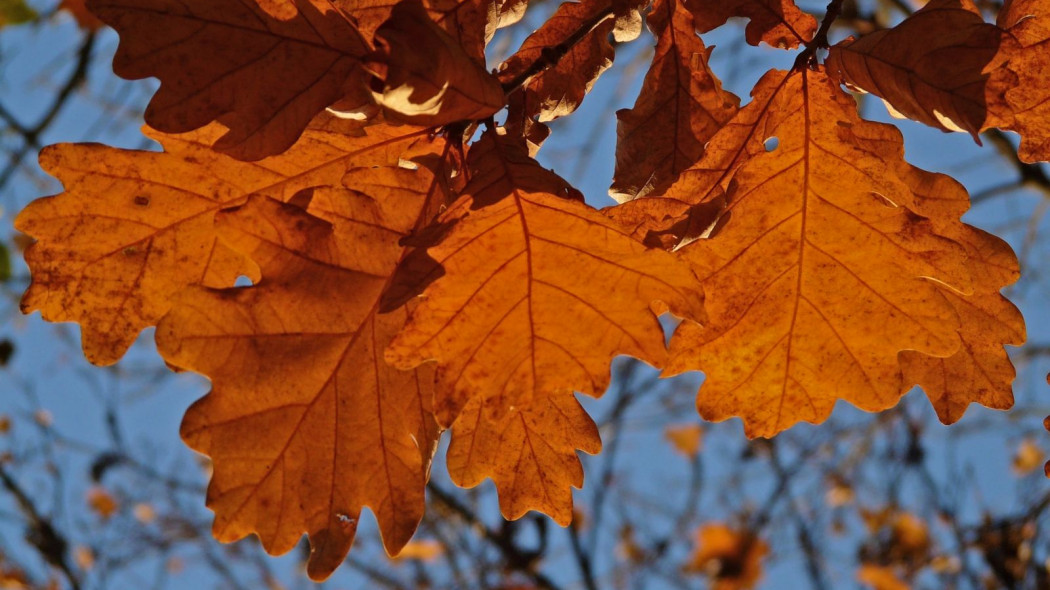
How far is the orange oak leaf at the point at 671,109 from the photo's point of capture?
138 cm

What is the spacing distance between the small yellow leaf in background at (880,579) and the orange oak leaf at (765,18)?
4.20 metres

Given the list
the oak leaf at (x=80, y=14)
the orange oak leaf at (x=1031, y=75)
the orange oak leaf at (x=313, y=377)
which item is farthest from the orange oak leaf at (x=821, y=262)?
the oak leaf at (x=80, y=14)

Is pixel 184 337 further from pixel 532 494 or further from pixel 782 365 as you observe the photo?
pixel 782 365

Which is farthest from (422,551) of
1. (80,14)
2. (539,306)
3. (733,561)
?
(539,306)

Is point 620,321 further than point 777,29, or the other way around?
point 777,29

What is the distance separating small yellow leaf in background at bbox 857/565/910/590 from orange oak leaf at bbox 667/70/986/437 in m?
4.03

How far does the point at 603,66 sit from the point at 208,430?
790 millimetres

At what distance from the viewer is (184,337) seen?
1.07 m

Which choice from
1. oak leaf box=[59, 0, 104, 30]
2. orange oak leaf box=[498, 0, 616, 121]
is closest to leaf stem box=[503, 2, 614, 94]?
orange oak leaf box=[498, 0, 616, 121]

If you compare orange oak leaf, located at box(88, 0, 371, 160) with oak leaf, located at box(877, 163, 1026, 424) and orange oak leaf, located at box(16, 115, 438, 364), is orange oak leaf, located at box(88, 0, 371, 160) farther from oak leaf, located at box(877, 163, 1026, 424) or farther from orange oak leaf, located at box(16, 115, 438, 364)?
oak leaf, located at box(877, 163, 1026, 424)

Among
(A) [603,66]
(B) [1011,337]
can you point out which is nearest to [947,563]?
(B) [1011,337]

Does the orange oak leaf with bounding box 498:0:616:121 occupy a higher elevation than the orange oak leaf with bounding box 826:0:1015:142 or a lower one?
higher

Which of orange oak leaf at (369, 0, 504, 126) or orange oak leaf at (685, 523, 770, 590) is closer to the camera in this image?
orange oak leaf at (369, 0, 504, 126)

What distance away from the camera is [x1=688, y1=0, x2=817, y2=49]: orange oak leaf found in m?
1.23
